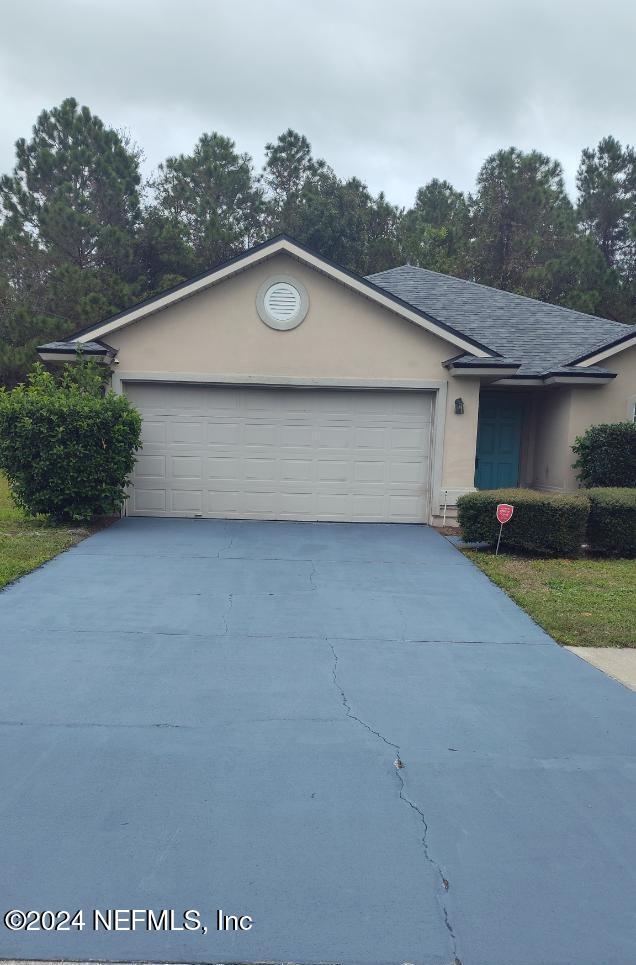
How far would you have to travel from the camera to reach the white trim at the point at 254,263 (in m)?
11.7

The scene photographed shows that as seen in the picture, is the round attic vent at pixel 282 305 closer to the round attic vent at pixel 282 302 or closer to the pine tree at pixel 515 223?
the round attic vent at pixel 282 302

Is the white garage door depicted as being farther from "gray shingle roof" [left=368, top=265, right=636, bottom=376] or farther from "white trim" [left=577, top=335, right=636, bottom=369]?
"white trim" [left=577, top=335, right=636, bottom=369]

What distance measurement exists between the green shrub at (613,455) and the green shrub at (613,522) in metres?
1.84

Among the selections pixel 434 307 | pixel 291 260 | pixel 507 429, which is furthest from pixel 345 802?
A: pixel 434 307

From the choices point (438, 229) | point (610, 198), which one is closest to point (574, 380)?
point (610, 198)

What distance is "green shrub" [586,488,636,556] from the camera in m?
10.2

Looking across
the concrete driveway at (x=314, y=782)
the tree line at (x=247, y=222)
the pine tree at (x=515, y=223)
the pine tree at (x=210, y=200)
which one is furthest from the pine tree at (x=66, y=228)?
the concrete driveway at (x=314, y=782)

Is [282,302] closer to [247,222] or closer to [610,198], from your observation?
[247,222]

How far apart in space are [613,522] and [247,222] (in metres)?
32.0

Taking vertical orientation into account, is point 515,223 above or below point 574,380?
above

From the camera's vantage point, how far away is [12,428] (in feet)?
36.0

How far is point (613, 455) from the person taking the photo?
12.2 meters

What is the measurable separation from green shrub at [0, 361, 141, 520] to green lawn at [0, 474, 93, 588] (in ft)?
1.15

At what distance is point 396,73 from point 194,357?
8789mm
